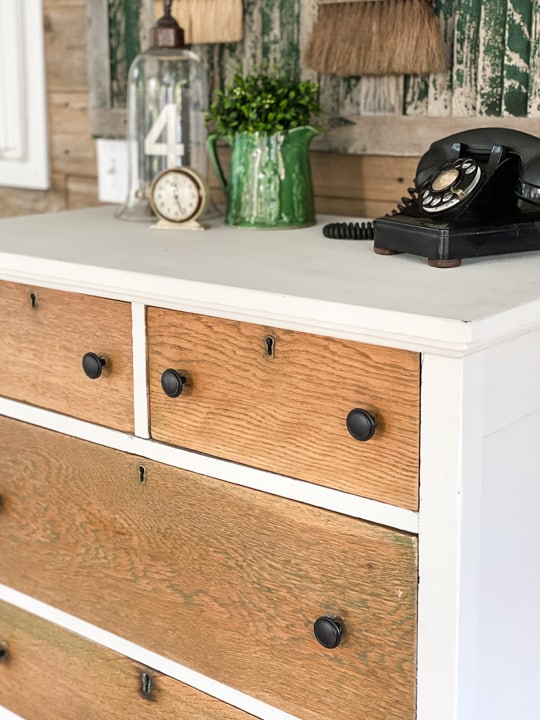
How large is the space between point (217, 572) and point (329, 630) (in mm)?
189

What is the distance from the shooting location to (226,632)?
48.7 inches

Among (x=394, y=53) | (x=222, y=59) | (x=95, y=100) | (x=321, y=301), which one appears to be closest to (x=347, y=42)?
(x=394, y=53)

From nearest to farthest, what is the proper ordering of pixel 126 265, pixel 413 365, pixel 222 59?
pixel 413 365
pixel 126 265
pixel 222 59

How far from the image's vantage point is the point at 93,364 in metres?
1.31

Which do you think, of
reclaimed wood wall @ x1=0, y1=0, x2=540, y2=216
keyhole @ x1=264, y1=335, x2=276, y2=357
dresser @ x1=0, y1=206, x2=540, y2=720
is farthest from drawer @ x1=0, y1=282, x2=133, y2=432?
reclaimed wood wall @ x1=0, y1=0, x2=540, y2=216

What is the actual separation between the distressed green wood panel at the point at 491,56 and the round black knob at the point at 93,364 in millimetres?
725

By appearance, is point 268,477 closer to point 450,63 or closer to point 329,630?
point 329,630

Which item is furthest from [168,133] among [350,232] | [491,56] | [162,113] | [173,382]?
[173,382]

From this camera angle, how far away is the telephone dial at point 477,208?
46.9 inches

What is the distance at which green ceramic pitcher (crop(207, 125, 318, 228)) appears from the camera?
1.57 metres

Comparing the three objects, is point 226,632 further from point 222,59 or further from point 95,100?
point 95,100

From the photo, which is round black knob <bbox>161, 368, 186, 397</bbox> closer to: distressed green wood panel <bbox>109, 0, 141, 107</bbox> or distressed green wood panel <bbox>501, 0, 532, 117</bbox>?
distressed green wood panel <bbox>501, 0, 532, 117</bbox>

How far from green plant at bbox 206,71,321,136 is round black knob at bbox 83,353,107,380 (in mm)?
481

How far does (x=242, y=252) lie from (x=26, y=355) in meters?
0.36
